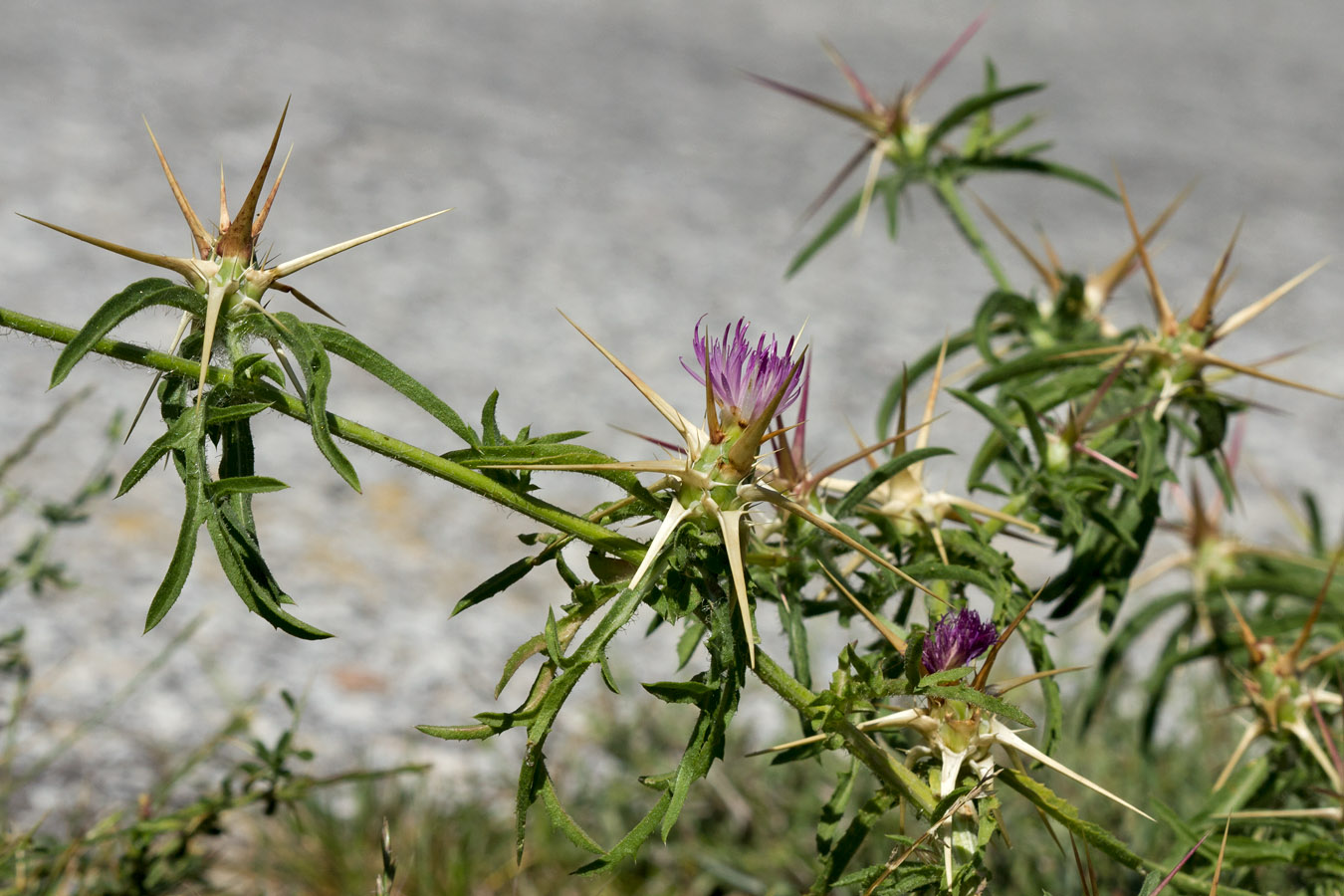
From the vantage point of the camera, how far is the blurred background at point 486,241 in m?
3.20

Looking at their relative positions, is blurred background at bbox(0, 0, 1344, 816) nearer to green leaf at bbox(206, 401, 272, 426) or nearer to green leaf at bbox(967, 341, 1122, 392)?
green leaf at bbox(967, 341, 1122, 392)

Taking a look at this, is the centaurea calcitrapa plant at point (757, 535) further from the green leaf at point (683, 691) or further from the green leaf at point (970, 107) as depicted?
Result: the green leaf at point (970, 107)

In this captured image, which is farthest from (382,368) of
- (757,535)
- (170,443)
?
(757,535)

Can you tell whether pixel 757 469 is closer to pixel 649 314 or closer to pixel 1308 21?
pixel 649 314

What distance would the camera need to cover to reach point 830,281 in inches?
236

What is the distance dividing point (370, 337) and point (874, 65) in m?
4.69

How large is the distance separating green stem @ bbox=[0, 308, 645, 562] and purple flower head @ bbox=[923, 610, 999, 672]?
10.7 inches

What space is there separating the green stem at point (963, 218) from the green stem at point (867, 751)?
931 millimetres

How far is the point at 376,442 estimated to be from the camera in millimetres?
937

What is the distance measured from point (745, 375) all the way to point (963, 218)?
39.5 inches

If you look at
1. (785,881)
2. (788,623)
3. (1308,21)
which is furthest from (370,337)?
(1308,21)

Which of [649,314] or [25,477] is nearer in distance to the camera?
[25,477]

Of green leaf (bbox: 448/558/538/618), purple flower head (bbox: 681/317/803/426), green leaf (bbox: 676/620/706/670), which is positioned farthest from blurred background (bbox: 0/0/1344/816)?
green leaf (bbox: 448/558/538/618)

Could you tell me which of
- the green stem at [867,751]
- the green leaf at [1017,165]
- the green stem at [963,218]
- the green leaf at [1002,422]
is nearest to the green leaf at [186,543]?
the green stem at [867,751]
